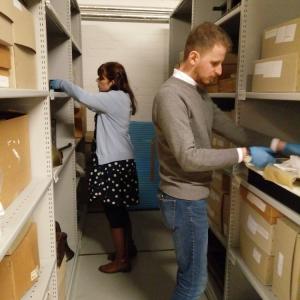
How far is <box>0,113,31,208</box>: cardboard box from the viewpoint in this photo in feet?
3.73

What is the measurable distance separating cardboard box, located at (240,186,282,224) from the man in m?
0.19

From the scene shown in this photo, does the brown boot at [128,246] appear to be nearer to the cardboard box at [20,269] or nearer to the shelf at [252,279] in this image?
the shelf at [252,279]

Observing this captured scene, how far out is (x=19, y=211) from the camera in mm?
1152

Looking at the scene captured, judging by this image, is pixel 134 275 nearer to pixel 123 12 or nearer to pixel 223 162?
pixel 223 162

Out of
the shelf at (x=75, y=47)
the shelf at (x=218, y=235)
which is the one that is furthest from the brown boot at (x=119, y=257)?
the shelf at (x=75, y=47)

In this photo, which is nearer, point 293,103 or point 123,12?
point 293,103

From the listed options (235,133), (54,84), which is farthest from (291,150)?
(54,84)

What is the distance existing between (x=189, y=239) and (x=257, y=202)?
358 mm

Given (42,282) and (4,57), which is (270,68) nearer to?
(4,57)

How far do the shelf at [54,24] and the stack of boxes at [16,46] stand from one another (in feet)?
0.93

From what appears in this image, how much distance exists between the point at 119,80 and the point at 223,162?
1.24m

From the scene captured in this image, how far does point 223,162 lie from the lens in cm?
133

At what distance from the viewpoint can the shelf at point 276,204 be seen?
1216 mm

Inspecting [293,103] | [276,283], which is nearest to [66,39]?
[293,103]
